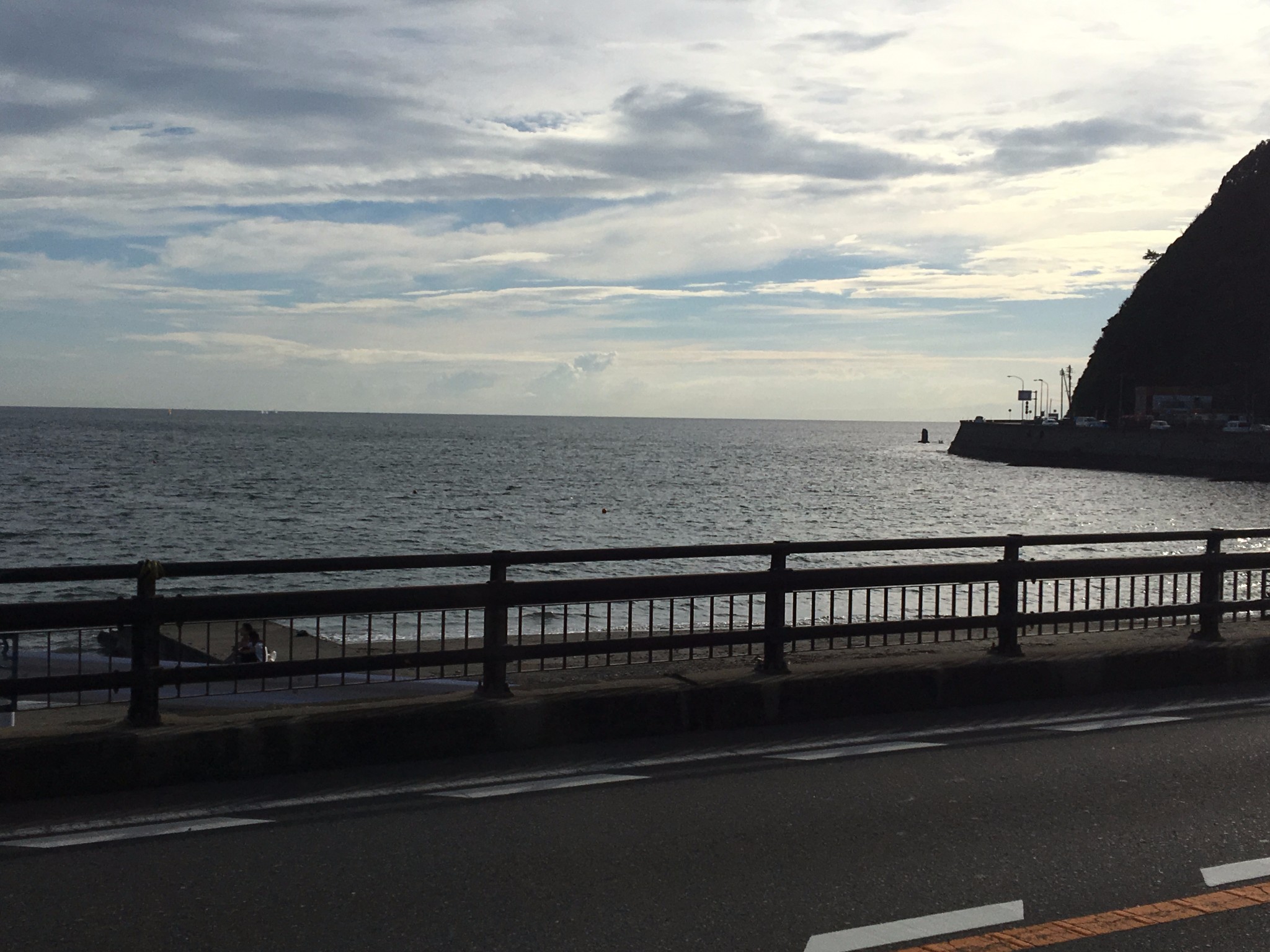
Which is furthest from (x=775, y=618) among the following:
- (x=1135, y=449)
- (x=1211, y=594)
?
(x=1135, y=449)

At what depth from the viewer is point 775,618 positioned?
8.55m

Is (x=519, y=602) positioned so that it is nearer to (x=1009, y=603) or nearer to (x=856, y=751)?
(x=856, y=751)

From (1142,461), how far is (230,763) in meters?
115

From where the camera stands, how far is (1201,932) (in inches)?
183

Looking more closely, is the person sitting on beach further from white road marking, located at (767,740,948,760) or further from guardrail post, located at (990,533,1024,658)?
guardrail post, located at (990,533,1024,658)

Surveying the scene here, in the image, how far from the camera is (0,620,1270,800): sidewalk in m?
6.49

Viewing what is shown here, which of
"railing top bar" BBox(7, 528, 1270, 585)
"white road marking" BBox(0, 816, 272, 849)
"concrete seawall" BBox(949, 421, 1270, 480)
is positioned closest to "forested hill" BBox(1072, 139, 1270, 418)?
"concrete seawall" BBox(949, 421, 1270, 480)

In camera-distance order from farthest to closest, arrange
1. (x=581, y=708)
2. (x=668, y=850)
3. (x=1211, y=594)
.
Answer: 1. (x=1211, y=594)
2. (x=581, y=708)
3. (x=668, y=850)

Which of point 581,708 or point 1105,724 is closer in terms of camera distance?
point 581,708

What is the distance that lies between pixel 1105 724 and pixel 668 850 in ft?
13.8

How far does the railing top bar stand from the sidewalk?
826 mm

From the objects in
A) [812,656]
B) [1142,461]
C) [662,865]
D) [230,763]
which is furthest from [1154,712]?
[1142,461]

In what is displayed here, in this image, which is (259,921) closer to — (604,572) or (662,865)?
(662,865)

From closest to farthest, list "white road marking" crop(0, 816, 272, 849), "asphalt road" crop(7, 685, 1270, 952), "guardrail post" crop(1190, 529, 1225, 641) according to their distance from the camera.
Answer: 1. "asphalt road" crop(7, 685, 1270, 952)
2. "white road marking" crop(0, 816, 272, 849)
3. "guardrail post" crop(1190, 529, 1225, 641)
